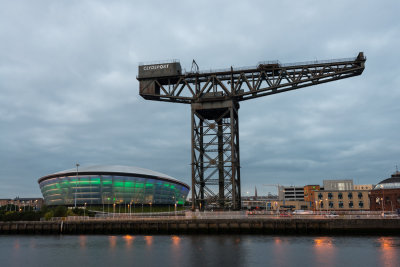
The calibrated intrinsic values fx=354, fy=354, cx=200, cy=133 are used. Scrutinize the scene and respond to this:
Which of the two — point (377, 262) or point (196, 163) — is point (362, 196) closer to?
point (196, 163)

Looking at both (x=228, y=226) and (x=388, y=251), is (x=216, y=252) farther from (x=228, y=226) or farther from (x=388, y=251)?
(x=388, y=251)

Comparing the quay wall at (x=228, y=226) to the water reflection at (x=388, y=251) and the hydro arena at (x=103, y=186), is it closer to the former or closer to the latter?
the water reflection at (x=388, y=251)

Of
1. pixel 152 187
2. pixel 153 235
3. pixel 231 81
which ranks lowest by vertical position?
pixel 153 235

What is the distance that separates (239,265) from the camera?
3503 cm

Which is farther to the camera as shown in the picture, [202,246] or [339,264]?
[202,246]

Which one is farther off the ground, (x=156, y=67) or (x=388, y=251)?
(x=156, y=67)

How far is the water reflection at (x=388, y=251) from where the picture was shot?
34672 mm

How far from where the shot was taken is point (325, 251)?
4141cm

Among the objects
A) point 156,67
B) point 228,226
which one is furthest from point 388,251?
point 156,67

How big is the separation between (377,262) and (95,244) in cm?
3720

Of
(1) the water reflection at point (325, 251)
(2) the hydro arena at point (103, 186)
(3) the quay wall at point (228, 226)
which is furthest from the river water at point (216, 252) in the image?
(2) the hydro arena at point (103, 186)

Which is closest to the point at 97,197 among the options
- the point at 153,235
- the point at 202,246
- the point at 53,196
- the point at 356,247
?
the point at 53,196

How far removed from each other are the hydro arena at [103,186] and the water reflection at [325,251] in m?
81.2

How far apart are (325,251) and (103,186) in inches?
4018
